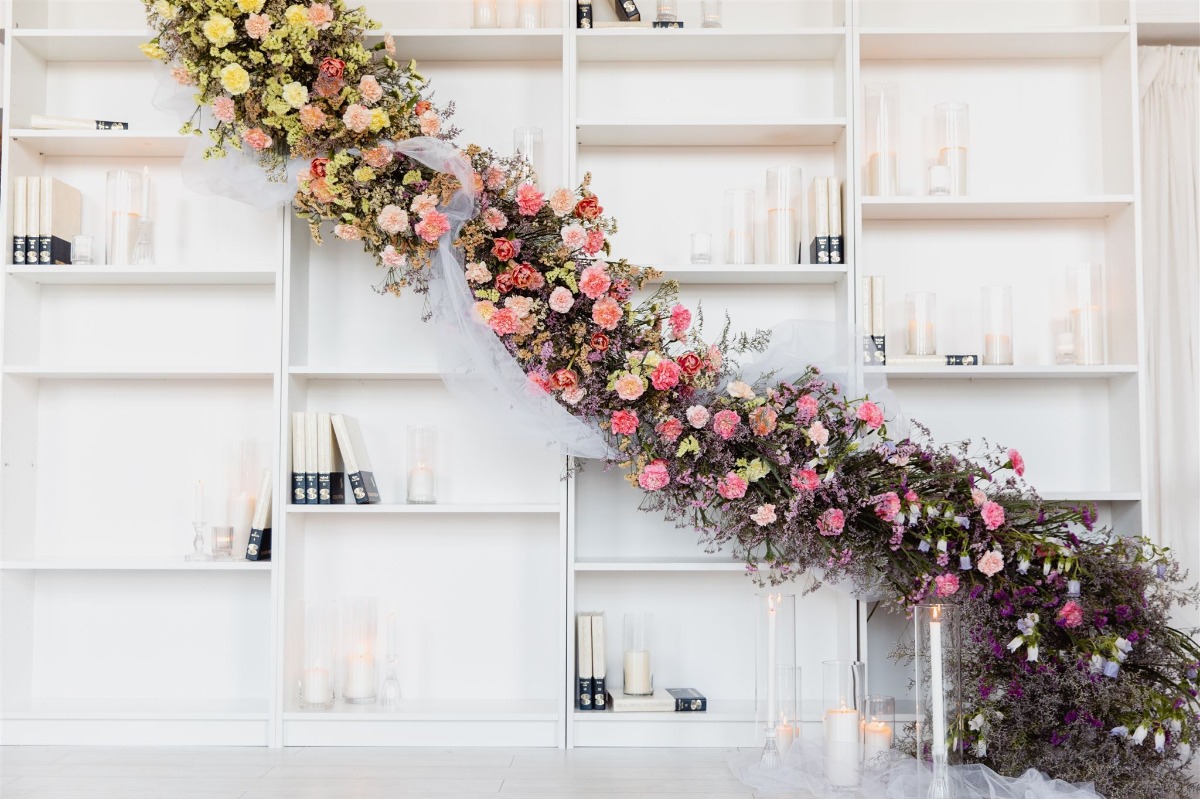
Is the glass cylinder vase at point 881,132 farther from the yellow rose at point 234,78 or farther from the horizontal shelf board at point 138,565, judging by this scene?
the horizontal shelf board at point 138,565

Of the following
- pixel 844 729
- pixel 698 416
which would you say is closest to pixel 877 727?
pixel 844 729

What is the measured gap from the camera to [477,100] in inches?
128

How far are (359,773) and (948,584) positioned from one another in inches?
60.4

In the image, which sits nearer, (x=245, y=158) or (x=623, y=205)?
(x=245, y=158)

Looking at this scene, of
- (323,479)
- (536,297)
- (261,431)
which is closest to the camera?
(536,297)

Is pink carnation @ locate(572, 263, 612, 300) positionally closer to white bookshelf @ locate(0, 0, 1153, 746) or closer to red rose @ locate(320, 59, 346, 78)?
white bookshelf @ locate(0, 0, 1153, 746)

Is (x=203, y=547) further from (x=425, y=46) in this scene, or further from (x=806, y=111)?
(x=806, y=111)

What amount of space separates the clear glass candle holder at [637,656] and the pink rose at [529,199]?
1192 mm

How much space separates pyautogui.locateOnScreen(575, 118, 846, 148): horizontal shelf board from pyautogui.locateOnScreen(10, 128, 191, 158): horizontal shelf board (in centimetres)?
119

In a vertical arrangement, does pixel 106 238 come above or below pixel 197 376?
above

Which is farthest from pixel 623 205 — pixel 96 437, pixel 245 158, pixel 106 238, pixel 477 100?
pixel 96 437

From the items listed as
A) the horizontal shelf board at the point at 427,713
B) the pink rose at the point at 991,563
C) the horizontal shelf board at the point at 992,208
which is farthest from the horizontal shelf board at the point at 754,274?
the horizontal shelf board at the point at 427,713

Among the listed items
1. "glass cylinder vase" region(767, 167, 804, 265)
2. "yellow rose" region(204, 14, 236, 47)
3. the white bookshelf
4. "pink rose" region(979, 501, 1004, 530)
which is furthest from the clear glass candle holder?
"yellow rose" region(204, 14, 236, 47)

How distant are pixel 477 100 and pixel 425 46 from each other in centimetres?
24
